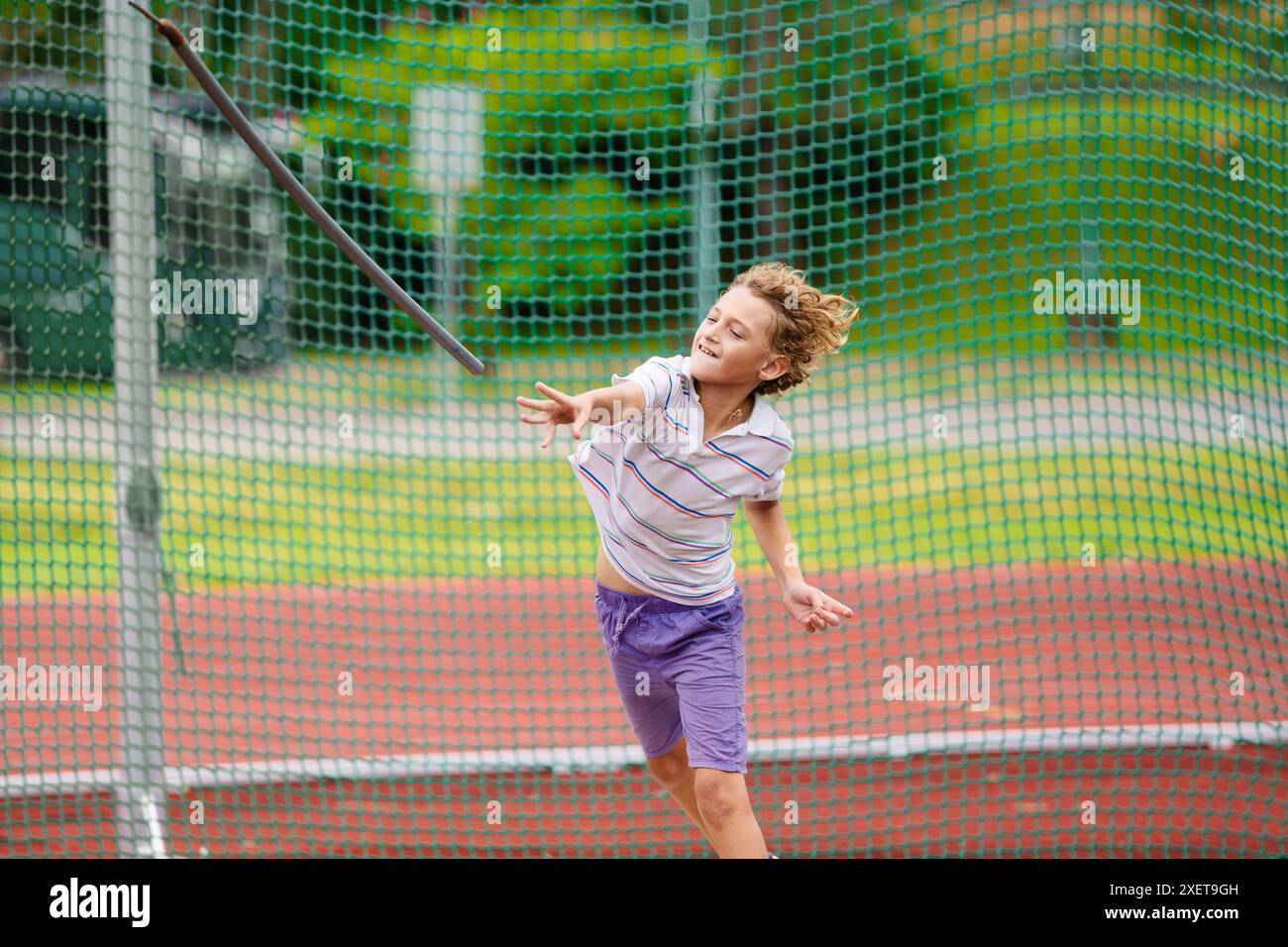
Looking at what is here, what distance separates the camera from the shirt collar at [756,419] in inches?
112

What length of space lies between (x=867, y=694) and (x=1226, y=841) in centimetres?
152

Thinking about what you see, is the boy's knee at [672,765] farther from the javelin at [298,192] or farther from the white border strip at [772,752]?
the white border strip at [772,752]

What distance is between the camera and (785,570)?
300 centimetres

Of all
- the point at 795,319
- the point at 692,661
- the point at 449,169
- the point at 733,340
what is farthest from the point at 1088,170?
the point at 692,661

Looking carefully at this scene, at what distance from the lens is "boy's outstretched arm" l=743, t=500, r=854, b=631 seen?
114 inches

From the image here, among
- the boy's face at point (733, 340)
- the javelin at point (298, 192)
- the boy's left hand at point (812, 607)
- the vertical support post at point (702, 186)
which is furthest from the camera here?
the vertical support post at point (702, 186)

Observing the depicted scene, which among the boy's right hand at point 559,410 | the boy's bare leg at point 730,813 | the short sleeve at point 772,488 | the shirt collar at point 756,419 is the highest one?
the shirt collar at point 756,419

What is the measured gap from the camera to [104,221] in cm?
956

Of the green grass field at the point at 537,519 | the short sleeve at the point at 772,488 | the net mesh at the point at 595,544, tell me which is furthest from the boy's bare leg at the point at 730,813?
the green grass field at the point at 537,519

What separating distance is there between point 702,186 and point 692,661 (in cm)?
363

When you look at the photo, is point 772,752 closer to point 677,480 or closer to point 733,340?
point 677,480

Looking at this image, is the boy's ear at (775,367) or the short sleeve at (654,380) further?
the boy's ear at (775,367)

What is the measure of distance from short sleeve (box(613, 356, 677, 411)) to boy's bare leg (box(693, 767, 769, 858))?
806 millimetres

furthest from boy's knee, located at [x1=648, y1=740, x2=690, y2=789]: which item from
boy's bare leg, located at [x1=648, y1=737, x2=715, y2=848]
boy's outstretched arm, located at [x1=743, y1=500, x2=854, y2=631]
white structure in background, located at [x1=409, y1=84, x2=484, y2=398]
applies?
white structure in background, located at [x1=409, y1=84, x2=484, y2=398]
